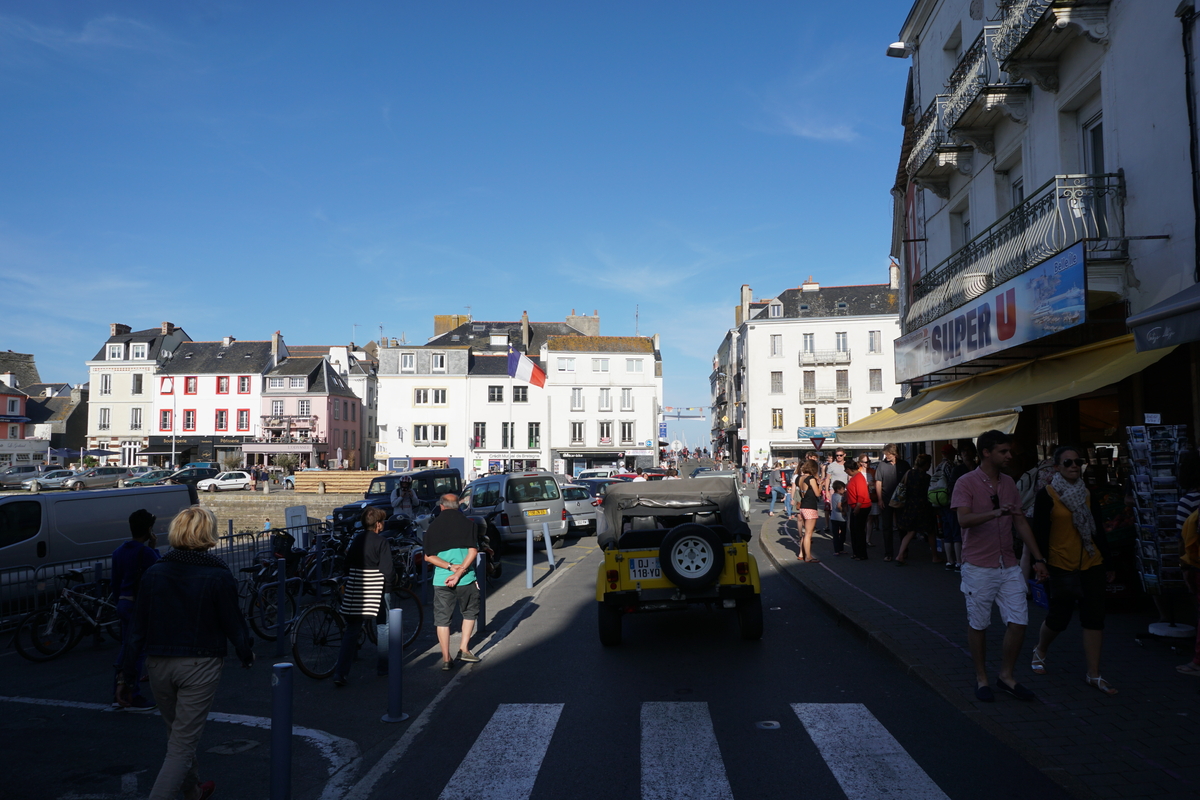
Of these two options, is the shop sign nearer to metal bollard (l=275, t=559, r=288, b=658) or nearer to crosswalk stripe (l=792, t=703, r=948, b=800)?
crosswalk stripe (l=792, t=703, r=948, b=800)

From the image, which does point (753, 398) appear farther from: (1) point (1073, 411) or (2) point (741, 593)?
(2) point (741, 593)

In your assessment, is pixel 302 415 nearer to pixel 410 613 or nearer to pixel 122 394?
pixel 122 394

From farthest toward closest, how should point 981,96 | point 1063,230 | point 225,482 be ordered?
point 225,482
point 981,96
point 1063,230

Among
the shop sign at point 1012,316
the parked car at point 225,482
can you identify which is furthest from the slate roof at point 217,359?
the shop sign at point 1012,316

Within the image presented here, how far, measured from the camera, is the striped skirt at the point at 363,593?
7301 millimetres

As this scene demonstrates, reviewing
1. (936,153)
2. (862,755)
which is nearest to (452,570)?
(862,755)

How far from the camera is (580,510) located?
71.2ft

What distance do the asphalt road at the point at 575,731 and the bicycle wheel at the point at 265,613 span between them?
63cm

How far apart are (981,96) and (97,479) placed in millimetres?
52573

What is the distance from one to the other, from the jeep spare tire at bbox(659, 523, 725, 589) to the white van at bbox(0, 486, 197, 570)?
7.21m

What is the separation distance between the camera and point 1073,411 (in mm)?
12141

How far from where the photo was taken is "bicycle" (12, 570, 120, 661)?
8.50m

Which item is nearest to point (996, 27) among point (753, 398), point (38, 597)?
point (38, 597)

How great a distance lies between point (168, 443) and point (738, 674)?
2661 inches
